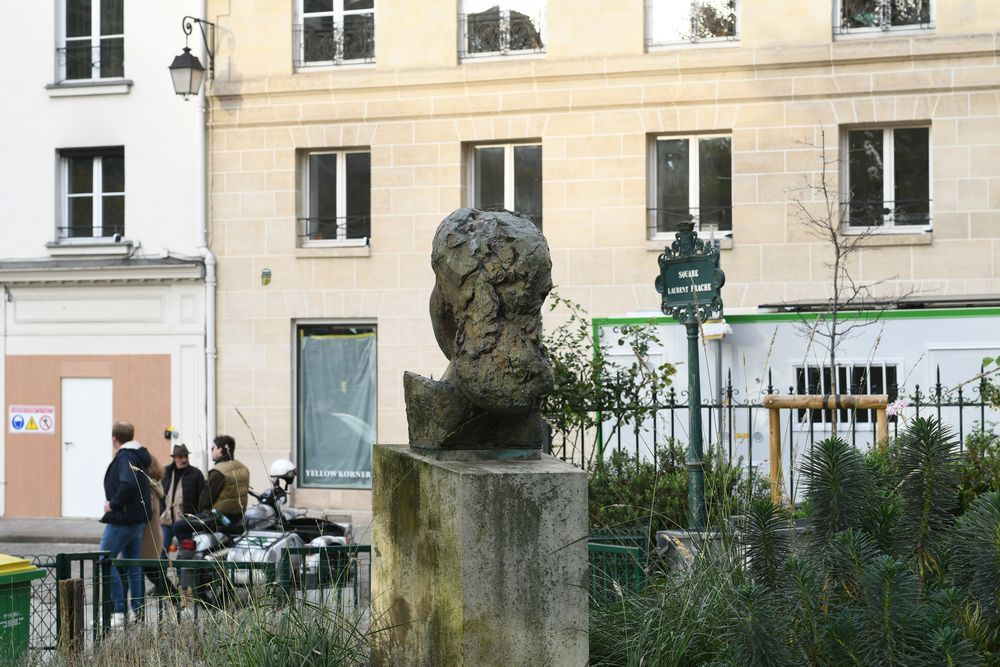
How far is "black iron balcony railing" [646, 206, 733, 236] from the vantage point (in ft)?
63.3

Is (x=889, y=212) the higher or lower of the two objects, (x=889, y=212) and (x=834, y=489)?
the higher

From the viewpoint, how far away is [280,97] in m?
21.0

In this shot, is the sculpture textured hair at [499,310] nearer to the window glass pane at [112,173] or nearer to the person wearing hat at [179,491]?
the person wearing hat at [179,491]

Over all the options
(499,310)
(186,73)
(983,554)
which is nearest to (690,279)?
(499,310)

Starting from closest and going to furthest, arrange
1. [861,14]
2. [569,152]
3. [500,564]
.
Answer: [500,564], [861,14], [569,152]

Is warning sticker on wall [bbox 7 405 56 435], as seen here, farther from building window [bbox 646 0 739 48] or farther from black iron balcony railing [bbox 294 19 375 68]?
building window [bbox 646 0 739 48]

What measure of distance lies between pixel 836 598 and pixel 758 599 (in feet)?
1.08

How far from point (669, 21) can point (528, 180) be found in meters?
2.93

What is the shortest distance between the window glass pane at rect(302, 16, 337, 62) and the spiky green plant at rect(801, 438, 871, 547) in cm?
1722

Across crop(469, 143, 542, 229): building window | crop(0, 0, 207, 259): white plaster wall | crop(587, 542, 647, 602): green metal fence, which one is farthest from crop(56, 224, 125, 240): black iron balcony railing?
crop(587, 542, 647, 602): green metal fence

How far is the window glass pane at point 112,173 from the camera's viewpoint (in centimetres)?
2186

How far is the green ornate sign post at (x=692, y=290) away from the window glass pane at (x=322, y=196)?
36.0ft

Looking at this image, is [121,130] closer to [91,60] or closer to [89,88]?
[89,88]

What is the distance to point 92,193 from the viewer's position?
21938mm
